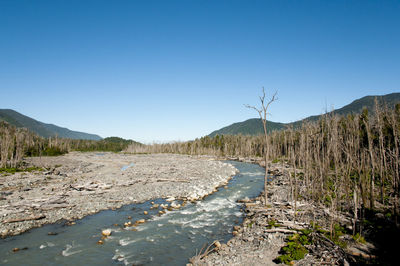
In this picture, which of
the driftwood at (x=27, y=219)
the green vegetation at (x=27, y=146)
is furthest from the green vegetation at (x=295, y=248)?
the green vegetation at (x=27, y=146)

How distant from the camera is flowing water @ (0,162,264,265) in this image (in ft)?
32.7

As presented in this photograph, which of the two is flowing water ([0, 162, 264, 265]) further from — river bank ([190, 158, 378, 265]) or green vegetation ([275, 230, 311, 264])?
green vegetation ([275, 230, 311, 264])

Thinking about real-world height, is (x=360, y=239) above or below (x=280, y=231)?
above

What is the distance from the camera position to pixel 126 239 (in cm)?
1201

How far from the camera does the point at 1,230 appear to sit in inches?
490

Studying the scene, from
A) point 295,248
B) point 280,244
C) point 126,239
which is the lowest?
point 126,239

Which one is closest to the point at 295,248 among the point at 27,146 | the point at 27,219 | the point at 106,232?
the point at 106,232

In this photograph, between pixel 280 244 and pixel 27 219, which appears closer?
pixel 280 244

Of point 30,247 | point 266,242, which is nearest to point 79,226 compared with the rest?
point 30,247

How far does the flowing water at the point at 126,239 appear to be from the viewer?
32.7 feet

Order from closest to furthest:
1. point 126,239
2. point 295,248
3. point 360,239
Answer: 1. point 295,248
2. point 360,239
3. point 126,239

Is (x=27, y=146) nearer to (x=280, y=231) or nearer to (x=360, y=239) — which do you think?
(x=280, y=231)

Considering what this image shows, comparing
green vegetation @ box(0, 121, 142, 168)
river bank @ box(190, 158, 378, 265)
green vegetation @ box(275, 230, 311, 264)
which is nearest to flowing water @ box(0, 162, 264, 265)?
river bank @ box(190, 158, 378, 265)

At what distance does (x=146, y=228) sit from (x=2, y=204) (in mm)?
12898
